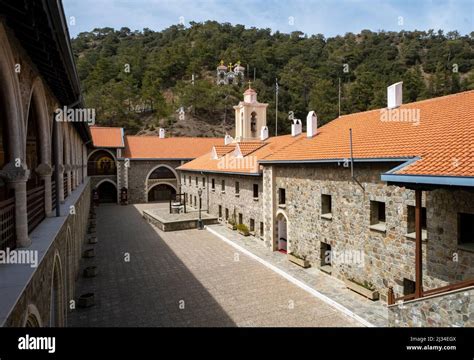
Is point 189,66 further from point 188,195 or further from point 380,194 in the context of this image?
point 380,194

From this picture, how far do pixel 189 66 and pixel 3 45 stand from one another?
294 feet

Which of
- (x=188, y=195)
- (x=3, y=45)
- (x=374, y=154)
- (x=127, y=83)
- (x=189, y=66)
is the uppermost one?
(x=189, y=66)

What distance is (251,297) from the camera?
11.8 m

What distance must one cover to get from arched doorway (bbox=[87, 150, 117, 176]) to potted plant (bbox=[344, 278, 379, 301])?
3396 centimetres

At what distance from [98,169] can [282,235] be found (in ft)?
95.3

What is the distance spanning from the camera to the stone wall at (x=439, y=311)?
602 centimetres

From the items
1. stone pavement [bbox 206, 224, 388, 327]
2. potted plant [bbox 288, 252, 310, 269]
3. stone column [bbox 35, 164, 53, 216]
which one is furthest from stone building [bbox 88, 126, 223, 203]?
stone column [bbox 35, 164, 53, 216]

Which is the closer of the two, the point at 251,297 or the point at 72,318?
the point at 72,318

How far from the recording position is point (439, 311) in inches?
262

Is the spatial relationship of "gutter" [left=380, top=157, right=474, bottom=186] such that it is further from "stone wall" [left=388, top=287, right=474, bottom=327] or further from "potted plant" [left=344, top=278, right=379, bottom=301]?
"potted plant" [left=344, top=278, right=379, bottom=301]

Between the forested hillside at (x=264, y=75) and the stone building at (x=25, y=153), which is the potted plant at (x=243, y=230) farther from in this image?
the forested hillside at (x=264, y=75)

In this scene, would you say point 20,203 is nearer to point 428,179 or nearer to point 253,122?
point 428,179

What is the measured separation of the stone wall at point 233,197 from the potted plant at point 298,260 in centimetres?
462
